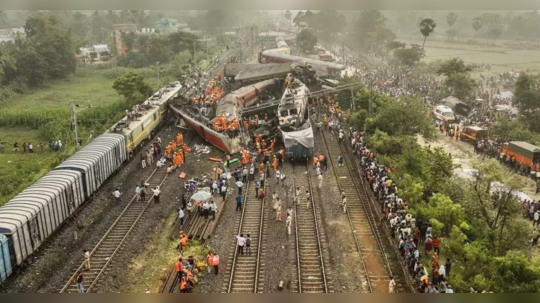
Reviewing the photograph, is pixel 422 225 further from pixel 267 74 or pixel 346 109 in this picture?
pixel 267 74

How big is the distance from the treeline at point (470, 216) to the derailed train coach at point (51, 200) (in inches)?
601

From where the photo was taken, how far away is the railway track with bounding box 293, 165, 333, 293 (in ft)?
55.0

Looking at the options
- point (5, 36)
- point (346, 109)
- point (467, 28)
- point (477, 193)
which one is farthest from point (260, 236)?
point (467, 28)

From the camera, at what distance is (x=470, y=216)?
1980 cm

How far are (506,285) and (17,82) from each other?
63.3 m

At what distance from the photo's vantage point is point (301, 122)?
34.3m

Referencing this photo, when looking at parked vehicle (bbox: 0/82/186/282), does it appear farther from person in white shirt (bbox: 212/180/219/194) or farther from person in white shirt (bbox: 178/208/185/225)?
person in white shirt (bbox: 212/180/219/194)

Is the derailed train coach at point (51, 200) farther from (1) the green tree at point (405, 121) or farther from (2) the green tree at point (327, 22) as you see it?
(2) the green tree at point (327, 22)

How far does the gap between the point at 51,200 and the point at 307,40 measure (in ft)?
274

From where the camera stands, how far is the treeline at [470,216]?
1333cm

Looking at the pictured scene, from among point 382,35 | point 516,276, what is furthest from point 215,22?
point 516,276

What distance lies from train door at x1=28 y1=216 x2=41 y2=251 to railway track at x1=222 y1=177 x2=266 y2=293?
760 cm

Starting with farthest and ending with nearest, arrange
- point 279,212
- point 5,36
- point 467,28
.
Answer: point 467,28 < point 5,36 < point 279,212

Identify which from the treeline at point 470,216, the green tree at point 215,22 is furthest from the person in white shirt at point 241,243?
the green tree at point 215,22
